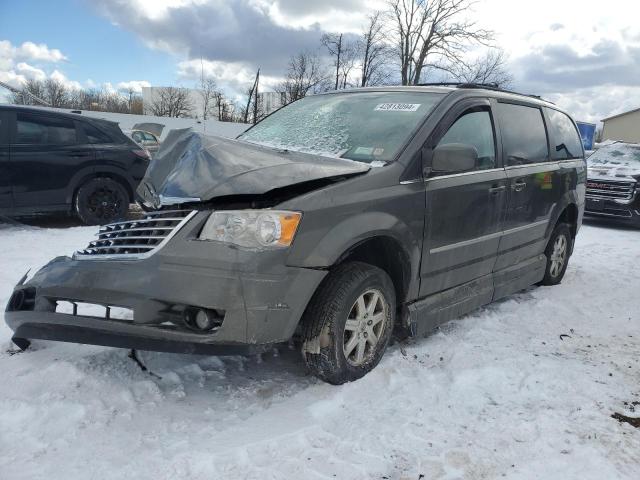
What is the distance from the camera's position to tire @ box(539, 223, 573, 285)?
541 cm

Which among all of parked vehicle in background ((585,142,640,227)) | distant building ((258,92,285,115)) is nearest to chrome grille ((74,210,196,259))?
parked vehicle in background ((585,142,640,227))

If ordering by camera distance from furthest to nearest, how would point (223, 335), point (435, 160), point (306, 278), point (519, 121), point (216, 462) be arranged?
point (519, 121) → point (435, 160) → point (306, 278) → point (223, 335) → point (216, 462)

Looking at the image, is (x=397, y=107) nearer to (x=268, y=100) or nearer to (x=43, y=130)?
(x=43, y=130)

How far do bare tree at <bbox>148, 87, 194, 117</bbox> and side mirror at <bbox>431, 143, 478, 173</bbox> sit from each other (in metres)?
67.4

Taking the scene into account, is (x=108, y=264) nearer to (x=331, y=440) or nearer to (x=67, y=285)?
(x=67, y=285)

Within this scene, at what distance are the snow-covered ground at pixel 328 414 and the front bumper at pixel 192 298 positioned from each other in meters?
0.38

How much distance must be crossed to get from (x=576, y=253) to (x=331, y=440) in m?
6.37

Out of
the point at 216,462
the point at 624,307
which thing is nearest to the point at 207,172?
the point at 216,462

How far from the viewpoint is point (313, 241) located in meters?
2.71

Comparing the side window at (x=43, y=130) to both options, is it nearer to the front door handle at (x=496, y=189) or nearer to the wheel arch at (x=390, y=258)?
the wheel arch at (x=390, y=258)

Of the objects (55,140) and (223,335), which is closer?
(223,335)

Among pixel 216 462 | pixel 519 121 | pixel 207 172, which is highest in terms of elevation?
pixel 519 121

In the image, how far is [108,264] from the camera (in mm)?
2701

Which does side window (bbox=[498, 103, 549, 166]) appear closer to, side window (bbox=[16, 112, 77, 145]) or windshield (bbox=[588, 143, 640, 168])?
side window (bbox=[16, 112, 77, 145])
